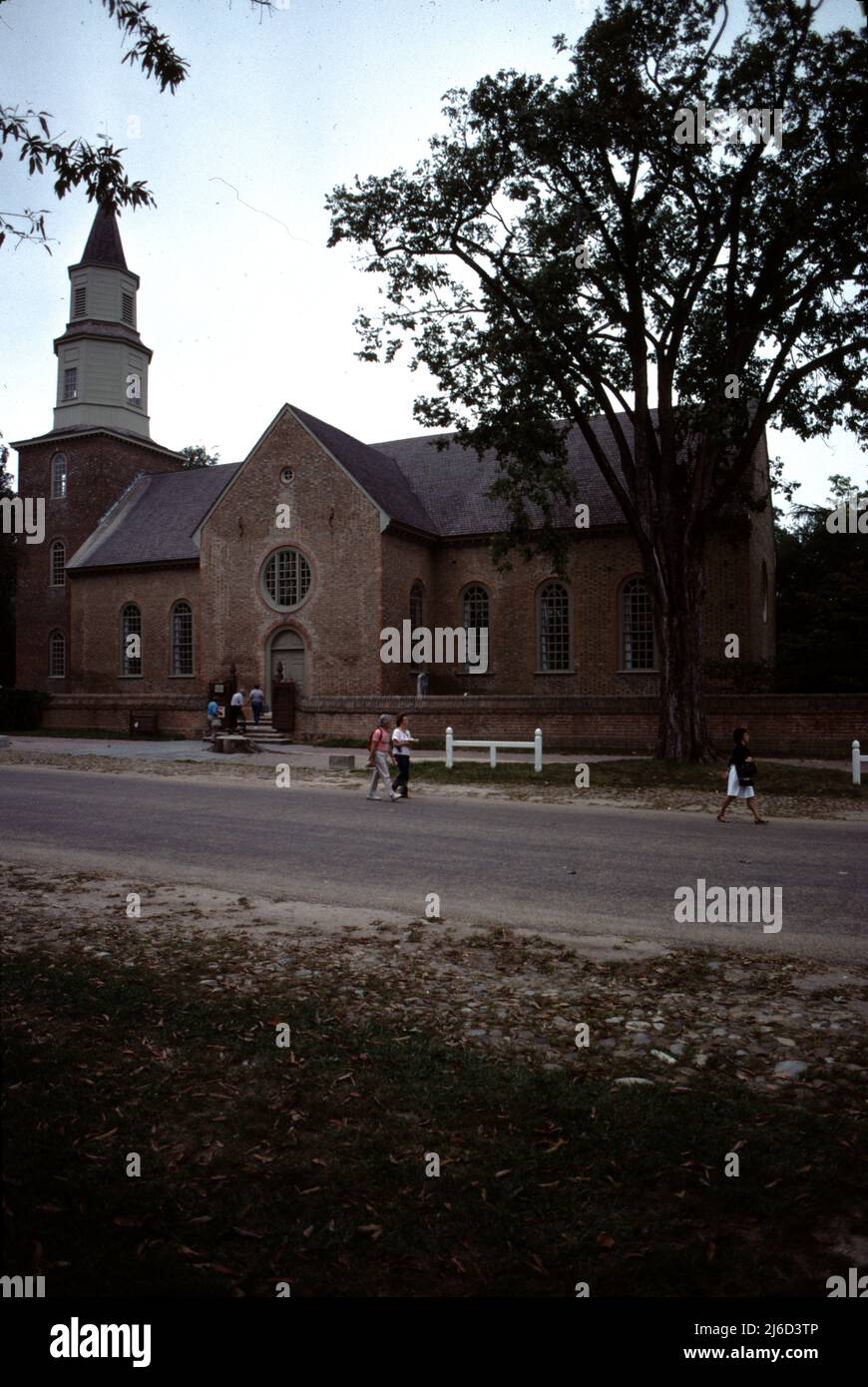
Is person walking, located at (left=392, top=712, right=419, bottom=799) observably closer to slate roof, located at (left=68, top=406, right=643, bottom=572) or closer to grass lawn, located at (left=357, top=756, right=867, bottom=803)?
grass lawn, located at (left=357, top=756, right=867, bottom=803)

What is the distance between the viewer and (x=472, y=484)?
3853cm

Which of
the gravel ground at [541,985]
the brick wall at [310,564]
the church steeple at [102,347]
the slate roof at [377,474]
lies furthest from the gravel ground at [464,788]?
the church steeple at [102,347]

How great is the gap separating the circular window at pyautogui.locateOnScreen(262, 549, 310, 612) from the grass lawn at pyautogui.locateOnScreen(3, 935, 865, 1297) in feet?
103

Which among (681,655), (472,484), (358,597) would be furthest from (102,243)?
(681,655)

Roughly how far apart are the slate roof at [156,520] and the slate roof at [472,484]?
28.1 feet

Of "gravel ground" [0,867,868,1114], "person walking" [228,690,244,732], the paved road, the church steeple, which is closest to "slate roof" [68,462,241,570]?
the church steeple

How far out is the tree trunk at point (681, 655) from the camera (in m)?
21.6

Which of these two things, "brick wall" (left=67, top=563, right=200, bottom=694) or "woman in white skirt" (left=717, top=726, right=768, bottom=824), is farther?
"brick wall" (left=67, top=563, right=200, bottom=694)

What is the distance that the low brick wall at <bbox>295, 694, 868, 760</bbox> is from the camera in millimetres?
24188

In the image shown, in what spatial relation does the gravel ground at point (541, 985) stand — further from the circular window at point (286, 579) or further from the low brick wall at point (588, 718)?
the circular window at point (286, 579)

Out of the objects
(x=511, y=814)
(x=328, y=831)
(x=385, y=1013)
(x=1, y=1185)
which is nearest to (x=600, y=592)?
(x=511, y=814)

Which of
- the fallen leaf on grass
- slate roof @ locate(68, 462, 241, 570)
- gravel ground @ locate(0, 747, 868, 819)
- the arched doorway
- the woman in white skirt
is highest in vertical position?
slate roof @ locate(68, 462, 241, 570)

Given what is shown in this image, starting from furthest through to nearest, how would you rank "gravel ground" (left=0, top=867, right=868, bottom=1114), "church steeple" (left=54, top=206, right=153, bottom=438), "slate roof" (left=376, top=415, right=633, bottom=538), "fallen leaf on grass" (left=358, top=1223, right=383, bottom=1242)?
1. "church steeple" (left=54, top=206, right=153, bottom=438)
2. "slate roof" (left=376, top=415, right=633, bottom=538)
3. "gravel ground" (left=0, top=867, right=868, bottom=1114)
4. "fallen leaf on grass" (left=358, top=1223, right=383, bottom=1242)

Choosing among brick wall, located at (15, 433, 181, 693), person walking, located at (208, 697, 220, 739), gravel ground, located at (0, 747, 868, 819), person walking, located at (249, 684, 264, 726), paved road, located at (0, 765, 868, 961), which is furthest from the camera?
brick wall, located at (15, 433, 181, 693)
